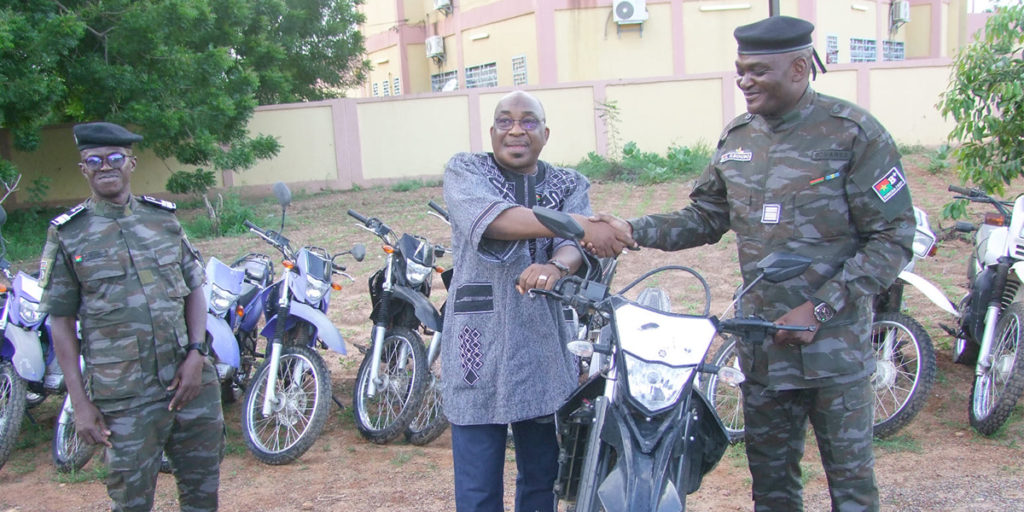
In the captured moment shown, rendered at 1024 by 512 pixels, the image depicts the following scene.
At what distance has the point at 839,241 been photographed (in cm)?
293

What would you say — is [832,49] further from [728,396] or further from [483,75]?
[728,396]

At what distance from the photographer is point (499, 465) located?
2.99 metres

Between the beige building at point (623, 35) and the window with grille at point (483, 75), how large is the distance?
A: 25mm

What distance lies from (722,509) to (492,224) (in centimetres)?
213

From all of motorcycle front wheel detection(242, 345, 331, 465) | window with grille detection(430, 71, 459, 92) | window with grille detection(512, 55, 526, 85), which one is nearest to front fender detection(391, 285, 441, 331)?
motorcycle front wheel detection(242, 345, 331, 465)

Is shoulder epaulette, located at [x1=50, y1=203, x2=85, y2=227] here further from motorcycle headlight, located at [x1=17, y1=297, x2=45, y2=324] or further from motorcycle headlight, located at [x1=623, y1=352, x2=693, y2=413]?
motorcycle headlight, located at [x1=623, y1=352, x2=693, y2=413]

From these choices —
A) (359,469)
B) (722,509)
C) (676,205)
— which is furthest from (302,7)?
(722,509)

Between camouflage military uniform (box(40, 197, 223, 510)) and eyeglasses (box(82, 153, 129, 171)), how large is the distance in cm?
14

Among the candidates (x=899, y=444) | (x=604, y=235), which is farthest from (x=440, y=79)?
(x=604, y=235)

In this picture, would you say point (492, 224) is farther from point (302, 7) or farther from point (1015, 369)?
point (302, 7)

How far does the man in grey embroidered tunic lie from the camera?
9.50 ft

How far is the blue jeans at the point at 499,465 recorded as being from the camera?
2930mm

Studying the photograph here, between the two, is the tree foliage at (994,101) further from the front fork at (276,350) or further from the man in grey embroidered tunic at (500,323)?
the front fork at (276,350)

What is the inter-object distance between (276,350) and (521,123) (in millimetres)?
2748
